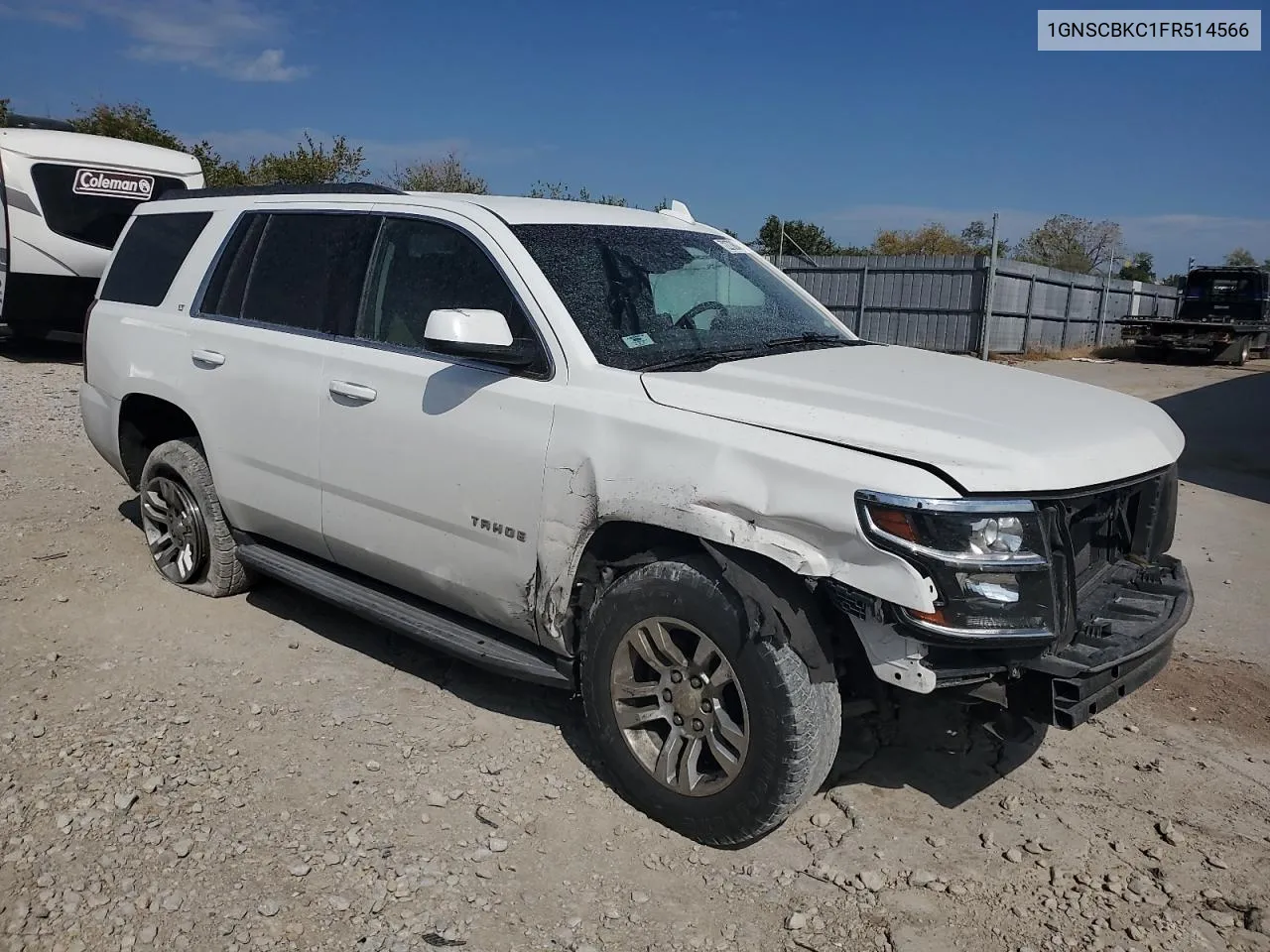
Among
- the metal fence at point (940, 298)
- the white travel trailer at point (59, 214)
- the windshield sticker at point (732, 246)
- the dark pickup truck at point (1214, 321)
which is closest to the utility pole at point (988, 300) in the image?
the metal fence at point (940, 298)

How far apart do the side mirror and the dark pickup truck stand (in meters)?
24.4

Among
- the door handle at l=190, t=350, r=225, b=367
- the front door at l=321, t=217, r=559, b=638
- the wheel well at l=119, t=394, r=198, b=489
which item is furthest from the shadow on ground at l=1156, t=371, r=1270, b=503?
the wheel well at l=119, t=394, r=198, b=489

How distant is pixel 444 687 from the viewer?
429cm

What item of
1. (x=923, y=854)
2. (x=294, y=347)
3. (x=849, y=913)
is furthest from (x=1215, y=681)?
(x=294, y=347)

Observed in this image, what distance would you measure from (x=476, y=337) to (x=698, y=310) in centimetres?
96

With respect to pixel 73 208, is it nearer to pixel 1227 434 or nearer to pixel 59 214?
pixel 59 214

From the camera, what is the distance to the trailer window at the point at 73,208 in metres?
13.2

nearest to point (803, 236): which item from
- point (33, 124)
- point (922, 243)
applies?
point (922, 243)

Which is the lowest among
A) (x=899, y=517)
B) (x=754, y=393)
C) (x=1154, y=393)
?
(x=1154, y=393)

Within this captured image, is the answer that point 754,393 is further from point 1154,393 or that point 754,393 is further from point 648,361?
point 1154,393

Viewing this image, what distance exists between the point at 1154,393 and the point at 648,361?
16.7 m

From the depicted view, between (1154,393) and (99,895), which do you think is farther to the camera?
(1154,393)

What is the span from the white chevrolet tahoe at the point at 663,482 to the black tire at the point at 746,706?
0.01 m

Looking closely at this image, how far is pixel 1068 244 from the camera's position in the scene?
53.8 meters
